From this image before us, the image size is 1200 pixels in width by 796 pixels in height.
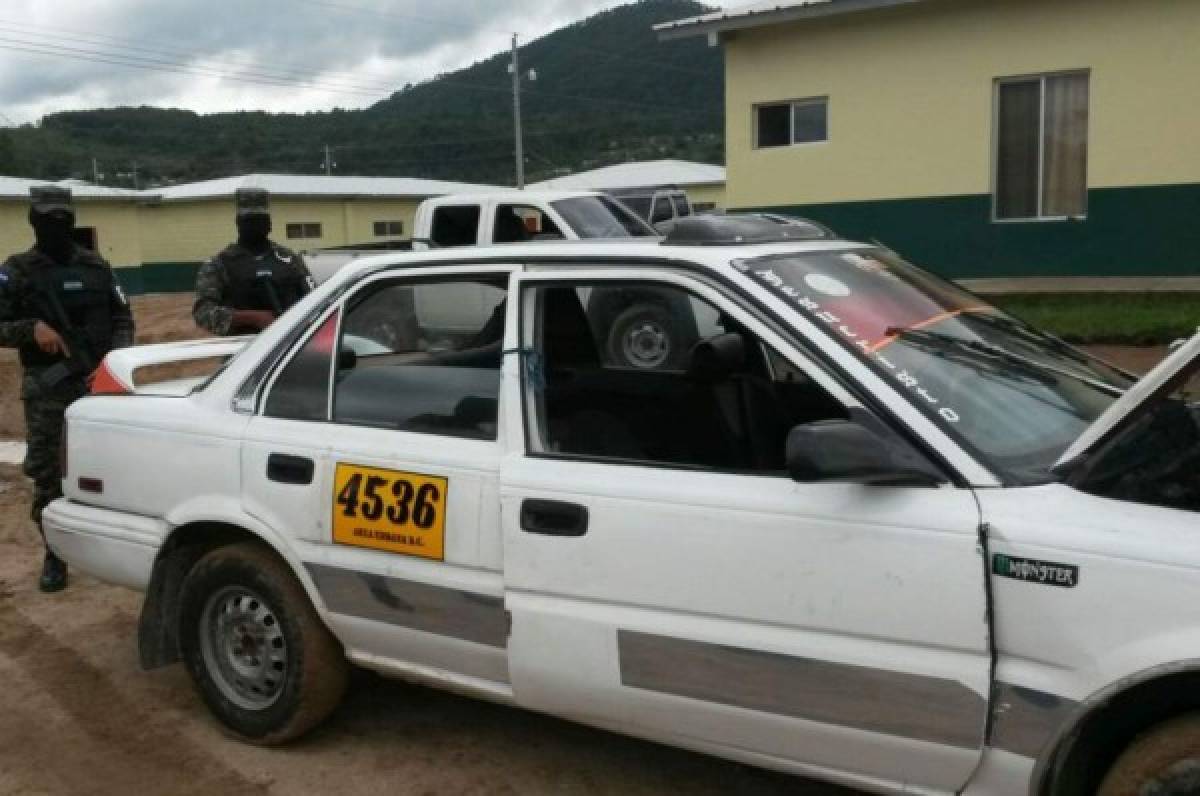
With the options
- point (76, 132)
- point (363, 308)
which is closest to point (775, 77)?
point (363, 308)

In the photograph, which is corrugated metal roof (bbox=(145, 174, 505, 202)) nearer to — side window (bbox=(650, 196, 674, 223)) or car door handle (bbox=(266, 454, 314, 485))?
side window (bbox=(650, 196, 674, 223))

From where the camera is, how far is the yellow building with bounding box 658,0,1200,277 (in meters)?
12.9

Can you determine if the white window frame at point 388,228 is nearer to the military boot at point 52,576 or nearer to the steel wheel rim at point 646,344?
the military boot at point 52,576

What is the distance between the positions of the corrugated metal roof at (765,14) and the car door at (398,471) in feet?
38.0

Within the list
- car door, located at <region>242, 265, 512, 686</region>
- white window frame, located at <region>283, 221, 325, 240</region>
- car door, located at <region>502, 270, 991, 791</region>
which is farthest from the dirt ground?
white window frame, located at <region>283, 221, 325, 240</region>

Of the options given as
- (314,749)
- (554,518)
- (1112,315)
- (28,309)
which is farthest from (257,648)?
(1112,315)

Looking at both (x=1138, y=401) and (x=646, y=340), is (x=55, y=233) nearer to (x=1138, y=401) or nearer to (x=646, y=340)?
(x=646, y=340)

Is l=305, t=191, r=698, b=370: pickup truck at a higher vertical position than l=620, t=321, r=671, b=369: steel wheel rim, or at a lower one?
higher

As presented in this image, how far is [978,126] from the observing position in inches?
550

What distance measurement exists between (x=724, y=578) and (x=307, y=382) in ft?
5.48

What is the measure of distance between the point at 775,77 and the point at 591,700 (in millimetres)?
13460

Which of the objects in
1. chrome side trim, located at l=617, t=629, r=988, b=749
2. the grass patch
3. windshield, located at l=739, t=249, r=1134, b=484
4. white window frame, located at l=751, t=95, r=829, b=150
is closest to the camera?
chrome side trim, located at l=617, t=629, r=988, b=749

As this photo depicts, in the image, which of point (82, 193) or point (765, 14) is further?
point (82, 193)

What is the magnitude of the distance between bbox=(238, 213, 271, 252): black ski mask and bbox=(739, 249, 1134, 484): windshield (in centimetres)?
404
